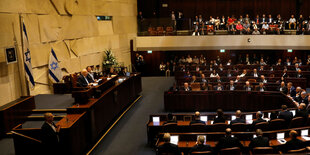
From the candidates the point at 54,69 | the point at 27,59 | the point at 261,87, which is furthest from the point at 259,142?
the point at 54,69

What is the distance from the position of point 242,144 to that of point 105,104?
180 inches

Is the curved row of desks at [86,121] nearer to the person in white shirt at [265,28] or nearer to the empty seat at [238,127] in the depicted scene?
the empty seat at [238,127]

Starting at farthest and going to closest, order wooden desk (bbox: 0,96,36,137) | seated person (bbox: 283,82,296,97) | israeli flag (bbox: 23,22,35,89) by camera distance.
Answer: seated person (bbox: 283,82,296,97)
israeli flag (bbox: 23,22,35,89)
wooden desk (bbox: 0,96,36,137)

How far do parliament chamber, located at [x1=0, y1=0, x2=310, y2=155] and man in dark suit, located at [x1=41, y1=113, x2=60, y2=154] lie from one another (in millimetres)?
26

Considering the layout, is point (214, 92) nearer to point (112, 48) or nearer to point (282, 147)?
point (282, 147)

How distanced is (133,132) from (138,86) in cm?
447

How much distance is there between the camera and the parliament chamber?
6.45m

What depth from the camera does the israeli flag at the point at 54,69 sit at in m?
10.9

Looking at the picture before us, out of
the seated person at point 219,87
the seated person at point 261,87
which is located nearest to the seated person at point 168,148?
the seated person at point 219,87

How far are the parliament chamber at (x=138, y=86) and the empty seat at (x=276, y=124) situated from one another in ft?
0.10

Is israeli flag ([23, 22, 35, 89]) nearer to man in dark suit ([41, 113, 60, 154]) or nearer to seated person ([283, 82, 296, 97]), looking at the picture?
man in dark suit ([41, 113, 60, 154])

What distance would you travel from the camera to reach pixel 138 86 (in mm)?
13344

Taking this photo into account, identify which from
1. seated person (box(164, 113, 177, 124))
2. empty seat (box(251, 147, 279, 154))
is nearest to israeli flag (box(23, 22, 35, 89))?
seated person (box(164, 113, 177, 124))

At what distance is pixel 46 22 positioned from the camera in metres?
10.8
